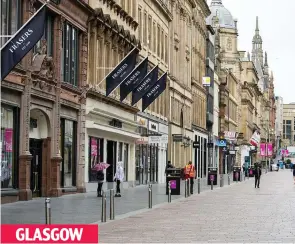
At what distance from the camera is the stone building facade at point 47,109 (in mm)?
31000

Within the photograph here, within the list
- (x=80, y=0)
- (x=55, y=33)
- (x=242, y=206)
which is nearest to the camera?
(x=242, y=206)

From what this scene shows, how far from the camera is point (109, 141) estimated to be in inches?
1863

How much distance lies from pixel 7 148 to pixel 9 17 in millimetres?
4545

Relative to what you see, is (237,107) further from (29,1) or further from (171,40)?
(29,1)

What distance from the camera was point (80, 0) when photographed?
38594 mm

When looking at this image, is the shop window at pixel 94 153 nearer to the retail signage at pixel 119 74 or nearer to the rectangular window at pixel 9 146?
the retail signage at pixel 119 74

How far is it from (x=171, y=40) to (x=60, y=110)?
34.2 m

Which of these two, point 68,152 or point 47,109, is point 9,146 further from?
point 68,152

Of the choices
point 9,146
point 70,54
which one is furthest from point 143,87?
point 9,146

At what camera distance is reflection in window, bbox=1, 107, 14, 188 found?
3033cm

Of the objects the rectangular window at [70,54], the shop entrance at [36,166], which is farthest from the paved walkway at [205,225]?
the rectangular window at [70,54]

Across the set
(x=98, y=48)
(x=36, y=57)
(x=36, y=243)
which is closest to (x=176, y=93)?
(x=98, y=48)

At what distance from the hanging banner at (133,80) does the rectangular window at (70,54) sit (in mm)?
2457

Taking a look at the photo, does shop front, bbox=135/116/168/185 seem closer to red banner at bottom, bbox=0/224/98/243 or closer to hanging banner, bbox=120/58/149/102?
hanging banner, bbox=120/58/149/102
